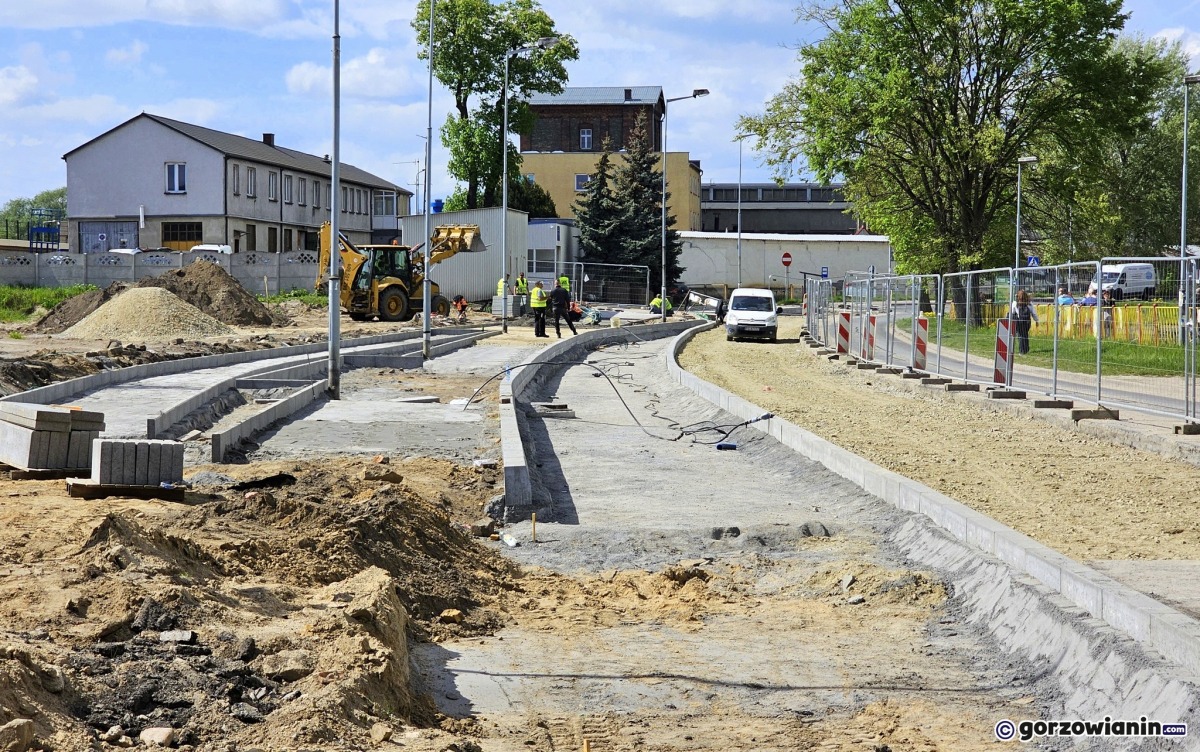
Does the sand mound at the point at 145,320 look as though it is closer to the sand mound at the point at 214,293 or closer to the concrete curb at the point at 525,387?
the sand mound at the point at 214,293

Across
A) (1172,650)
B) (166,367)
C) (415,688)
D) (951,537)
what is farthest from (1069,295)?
(166,367)

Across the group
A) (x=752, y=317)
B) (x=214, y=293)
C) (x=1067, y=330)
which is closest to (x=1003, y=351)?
(x=1067, y=330)

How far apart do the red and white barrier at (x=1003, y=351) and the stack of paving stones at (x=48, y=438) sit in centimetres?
1337

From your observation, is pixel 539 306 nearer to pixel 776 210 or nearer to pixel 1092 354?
pixel 1092 354

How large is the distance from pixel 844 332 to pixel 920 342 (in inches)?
308

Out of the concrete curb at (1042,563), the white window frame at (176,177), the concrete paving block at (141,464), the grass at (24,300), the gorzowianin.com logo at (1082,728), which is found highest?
the white window frame at (176,177)

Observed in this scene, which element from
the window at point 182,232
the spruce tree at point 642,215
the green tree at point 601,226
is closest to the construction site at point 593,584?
the window at point 182,232

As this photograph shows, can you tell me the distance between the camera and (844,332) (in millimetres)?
32125

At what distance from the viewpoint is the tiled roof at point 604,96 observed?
9862 centimetres

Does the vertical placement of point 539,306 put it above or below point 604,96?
below

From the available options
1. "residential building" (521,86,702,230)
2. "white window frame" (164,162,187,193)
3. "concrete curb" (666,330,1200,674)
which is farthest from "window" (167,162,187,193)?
"concrete curb" (666,330,1200,674)

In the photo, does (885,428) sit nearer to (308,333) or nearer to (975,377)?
(975,377)

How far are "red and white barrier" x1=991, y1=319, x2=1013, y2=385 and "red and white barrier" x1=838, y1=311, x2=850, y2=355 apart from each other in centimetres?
1148

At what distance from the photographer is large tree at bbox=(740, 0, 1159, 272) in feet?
141
